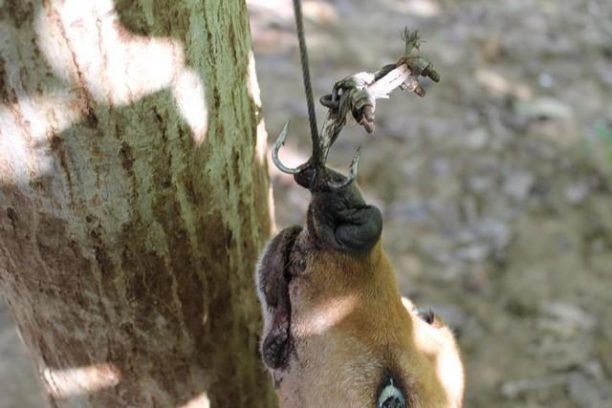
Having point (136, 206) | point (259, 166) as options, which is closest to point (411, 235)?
point (259, 166)

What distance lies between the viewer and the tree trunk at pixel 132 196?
1.33 m

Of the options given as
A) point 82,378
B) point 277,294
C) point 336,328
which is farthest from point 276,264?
point 82,378

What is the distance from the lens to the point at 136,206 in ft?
5.08

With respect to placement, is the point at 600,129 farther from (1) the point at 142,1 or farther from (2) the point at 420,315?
(1) the point at 142,1

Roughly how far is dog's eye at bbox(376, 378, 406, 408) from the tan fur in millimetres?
17

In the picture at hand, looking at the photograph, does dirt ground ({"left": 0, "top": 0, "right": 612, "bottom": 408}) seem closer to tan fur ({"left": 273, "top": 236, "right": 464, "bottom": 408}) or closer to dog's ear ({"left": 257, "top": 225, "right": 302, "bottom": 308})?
tan fur ({"left": 273, "top": 236, "right": 464, "bottom": 408})

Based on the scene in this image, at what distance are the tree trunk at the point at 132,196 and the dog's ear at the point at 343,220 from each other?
221mm

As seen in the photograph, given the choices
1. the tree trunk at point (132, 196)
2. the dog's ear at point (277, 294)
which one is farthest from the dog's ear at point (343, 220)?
the tree trunk at point (132, 196)

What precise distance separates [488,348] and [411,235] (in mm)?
828

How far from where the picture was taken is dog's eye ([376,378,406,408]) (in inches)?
69.5

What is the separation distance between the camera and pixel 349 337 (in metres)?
1.78

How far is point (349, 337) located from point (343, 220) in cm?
31

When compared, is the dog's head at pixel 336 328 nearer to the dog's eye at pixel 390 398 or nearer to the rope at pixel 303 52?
the dog's eye at pixel 390 398

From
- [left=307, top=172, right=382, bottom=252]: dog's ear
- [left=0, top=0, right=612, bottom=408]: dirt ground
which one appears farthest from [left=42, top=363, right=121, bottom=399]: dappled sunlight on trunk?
[left=0, top=0, right=612, bottom=408]: dirt ground
